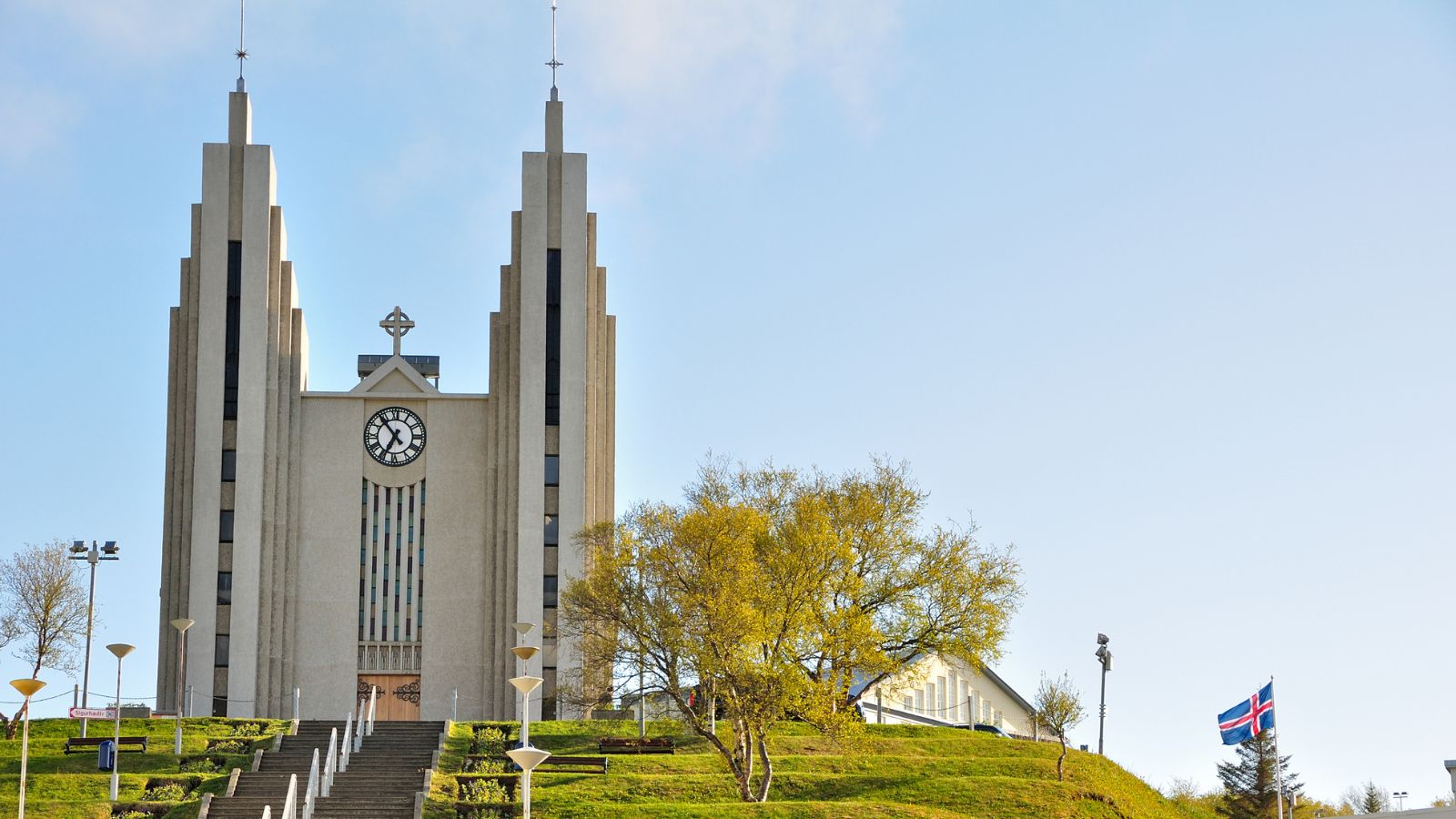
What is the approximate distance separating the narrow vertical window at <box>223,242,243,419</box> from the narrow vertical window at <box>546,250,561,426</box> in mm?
9498

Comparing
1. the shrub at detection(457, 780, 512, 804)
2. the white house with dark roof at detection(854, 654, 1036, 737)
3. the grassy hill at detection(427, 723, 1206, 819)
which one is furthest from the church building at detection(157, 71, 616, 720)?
the white house with dark roof at detection(854, 654, 1036, 737)

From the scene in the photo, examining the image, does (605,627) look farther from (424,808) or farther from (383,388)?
(383,388)

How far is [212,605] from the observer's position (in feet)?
175

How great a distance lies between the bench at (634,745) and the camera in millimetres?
42500

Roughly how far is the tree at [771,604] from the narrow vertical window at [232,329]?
15969 mm

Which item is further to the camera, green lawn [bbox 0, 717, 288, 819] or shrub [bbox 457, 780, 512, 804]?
shrub [bbox 457, 780, 512, 804]

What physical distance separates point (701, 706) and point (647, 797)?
424 centimetres

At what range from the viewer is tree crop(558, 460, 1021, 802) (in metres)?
38.1

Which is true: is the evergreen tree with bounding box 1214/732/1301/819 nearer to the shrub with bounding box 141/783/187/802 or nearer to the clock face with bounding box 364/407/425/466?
the clock face with bounding box 364/407/425/466

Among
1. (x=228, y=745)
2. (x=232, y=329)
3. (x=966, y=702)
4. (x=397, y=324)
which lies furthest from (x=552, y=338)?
(x=966, y=702)

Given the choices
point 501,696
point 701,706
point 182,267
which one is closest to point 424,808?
point 701,706

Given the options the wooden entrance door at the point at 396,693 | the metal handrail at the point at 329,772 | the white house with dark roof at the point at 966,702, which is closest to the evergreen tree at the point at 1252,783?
the white house with dark roof at the point at 966,702

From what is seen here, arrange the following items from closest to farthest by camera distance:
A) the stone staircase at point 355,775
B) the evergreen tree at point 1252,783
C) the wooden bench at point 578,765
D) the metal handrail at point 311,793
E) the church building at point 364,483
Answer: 1. the metal handrail at point 311,793
2. the stone staircase at point 355,775
3. the wooden bench at point 578,765
4. the church building at point 364,483
5. the evergreen tree at point 1252,783

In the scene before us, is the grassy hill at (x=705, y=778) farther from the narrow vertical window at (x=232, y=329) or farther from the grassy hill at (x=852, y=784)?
the narrow vertical window at (x=232, y=329)
